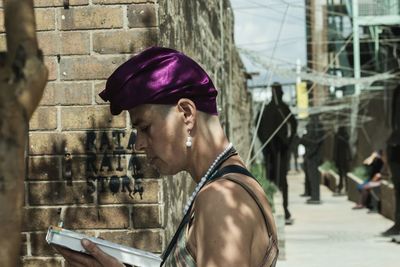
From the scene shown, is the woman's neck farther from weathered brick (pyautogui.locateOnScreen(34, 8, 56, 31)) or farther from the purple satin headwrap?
weathered brick (pyautogui.locateOnScreen(34, 8, 56, 31))

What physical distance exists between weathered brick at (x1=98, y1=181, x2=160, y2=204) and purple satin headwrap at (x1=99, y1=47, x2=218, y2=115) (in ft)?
5.97

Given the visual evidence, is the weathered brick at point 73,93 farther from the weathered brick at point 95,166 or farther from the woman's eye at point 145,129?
the woman's eye at point 145,129

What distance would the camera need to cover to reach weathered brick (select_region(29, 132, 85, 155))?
404cm

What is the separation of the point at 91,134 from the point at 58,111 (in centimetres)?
20

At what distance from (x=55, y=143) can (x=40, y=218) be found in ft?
1.28

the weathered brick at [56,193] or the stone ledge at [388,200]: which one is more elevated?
the weathered brick at [56,193]

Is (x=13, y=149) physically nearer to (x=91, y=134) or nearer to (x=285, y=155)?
(x=91, y=134)

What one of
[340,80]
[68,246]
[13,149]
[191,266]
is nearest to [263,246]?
[191,266]

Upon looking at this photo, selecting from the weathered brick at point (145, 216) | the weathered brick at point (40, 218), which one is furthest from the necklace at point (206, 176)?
the weathered brick at point (40, 218)

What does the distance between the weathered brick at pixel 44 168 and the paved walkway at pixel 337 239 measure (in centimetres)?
653

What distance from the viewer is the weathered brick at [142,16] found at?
13.0ft

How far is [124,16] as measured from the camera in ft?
13.1

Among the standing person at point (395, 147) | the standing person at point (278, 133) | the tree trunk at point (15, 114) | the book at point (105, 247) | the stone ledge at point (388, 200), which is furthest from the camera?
the stone ledge at point (388, 200)

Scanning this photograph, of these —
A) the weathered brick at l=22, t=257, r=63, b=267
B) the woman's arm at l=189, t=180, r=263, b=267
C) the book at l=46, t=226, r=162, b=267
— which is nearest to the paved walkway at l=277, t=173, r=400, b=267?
the weathered brick at l=22, t=257, r=63, b=267
